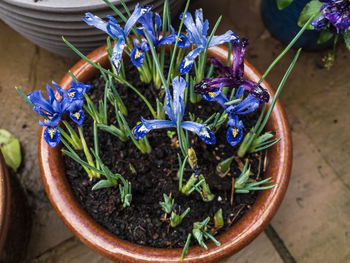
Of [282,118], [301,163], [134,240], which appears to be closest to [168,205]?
[134,240]

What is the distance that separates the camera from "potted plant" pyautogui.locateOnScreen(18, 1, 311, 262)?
0.77 meters

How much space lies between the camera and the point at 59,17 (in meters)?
0.90

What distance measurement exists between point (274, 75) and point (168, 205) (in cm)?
76

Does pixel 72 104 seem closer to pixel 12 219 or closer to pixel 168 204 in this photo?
pixel 168 204

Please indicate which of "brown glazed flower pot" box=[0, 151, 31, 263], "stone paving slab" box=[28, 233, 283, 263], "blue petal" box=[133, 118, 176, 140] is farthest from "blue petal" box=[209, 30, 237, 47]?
"stone paving slab" box=[28, 233, 283, 263]

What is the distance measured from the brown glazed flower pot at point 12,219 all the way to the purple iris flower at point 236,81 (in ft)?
1.68

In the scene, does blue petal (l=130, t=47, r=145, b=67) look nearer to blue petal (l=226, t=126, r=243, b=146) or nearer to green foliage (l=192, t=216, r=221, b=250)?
blue petal (l=226, t=126, r=243, b=146)

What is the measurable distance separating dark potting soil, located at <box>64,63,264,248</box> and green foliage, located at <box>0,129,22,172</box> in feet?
1.25

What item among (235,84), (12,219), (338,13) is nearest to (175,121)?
(235,84)

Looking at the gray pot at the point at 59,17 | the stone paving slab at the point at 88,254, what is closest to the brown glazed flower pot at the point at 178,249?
the gray pot at the point at 59,17

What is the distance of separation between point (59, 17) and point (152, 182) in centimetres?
46

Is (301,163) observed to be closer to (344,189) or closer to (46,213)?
(344,189)

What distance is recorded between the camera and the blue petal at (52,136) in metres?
0.73

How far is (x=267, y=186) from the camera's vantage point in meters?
0.85
